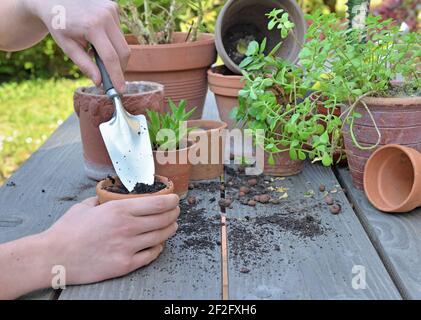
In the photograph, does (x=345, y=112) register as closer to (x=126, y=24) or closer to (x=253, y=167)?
(x=253, y=167)

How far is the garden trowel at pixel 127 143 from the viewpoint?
1091mm

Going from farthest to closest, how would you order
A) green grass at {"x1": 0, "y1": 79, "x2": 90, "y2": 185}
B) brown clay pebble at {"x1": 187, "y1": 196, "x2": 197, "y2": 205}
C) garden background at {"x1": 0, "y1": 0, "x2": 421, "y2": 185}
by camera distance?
1. garden background at {"x1": 0, "y1": 0, "x2": 421, "y2": 185}
2. green grass at {"x1": 0, "y1": 79, "x2": 90, "y2": 185}
3. brown clay pebble at {"x1": 187, "y1": 196, "x2": 197, "y2": 205}

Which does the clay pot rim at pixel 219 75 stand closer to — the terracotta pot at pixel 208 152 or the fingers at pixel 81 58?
the terracotta pot at pixel 208 152

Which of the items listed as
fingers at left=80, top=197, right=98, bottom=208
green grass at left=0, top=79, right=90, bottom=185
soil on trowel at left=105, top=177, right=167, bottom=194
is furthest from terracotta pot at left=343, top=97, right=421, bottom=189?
green grass at left=0, top=79, right=90, bottom=185

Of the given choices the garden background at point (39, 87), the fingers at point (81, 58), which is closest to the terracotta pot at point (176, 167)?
the fingers at point (81, 58)

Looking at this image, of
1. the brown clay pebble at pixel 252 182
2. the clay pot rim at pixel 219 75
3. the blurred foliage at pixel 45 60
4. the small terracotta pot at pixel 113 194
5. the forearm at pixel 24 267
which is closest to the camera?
the forearm at pixel 24 267

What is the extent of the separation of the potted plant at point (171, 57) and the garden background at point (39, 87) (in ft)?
4.51

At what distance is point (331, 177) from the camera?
1.36m

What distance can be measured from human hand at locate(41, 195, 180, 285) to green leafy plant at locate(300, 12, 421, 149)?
0.45 meters

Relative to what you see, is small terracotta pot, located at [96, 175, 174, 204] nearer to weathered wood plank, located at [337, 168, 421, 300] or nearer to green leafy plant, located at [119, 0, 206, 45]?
weathered wood plank, located at [337, 168, 421, 300]

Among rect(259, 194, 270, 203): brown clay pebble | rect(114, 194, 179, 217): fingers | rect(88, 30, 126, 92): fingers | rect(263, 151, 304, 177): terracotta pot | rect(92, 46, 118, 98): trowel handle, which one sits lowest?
rect(263, 151, 304, 177): terracotta pot

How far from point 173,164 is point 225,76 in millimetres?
383

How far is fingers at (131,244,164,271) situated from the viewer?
0.92 meters

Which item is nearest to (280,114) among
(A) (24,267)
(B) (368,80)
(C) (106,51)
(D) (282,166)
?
(D) (282,166)
